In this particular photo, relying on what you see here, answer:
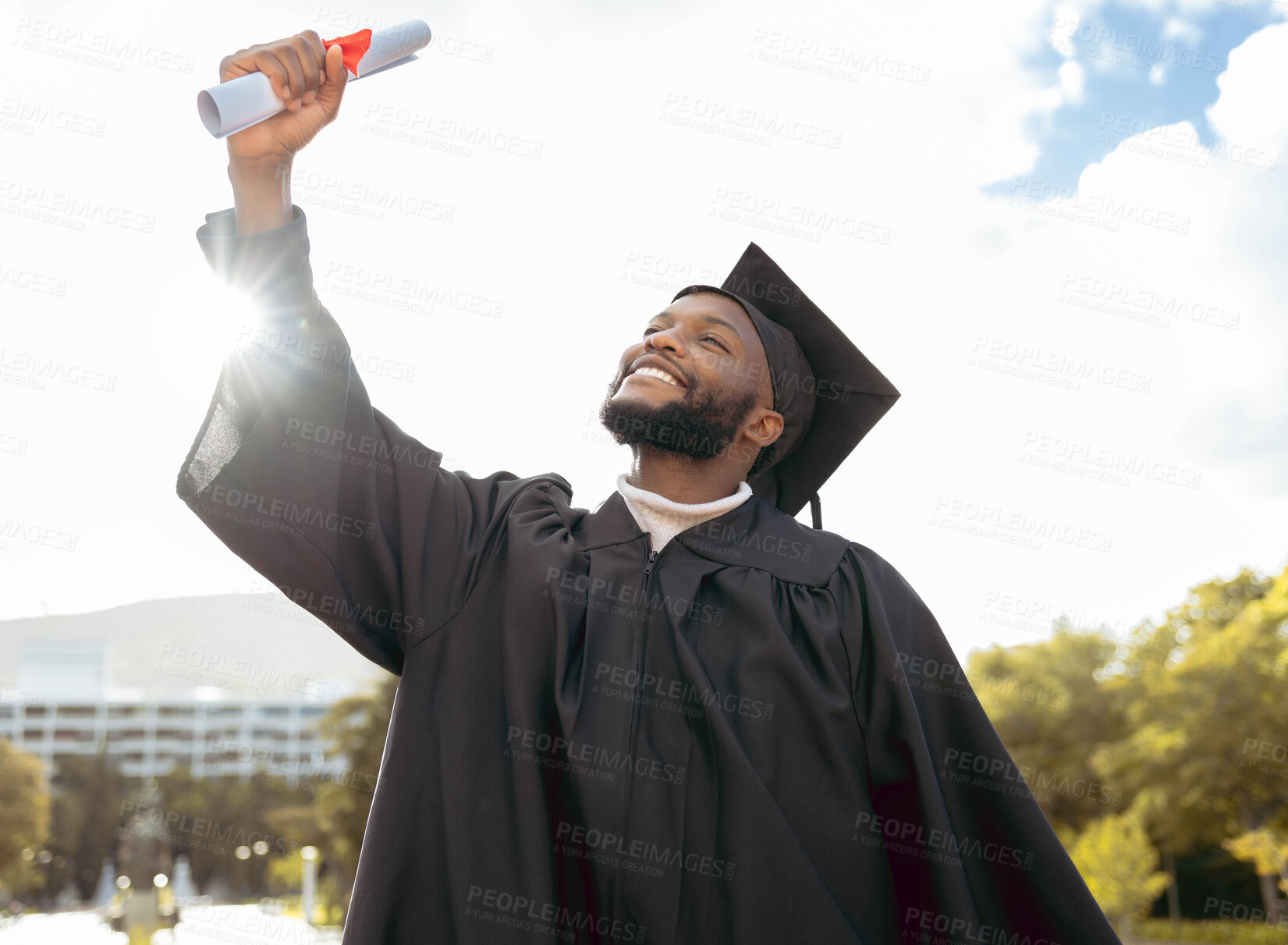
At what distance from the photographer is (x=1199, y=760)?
95.9 ft

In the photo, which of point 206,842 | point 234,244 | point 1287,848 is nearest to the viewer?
point 234,244

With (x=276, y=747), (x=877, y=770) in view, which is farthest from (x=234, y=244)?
(x=276, y=747)

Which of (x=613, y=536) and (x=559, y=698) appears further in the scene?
(x=613, y=536)

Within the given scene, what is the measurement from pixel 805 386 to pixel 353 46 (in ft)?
6.44

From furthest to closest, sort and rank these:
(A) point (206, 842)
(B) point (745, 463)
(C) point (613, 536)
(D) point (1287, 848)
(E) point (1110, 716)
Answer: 1. (A) point (206, 842)
2. (E) point (1110, 716)
3. (D) point (1287, 848)
4. (B) point (745, 463)
5. (C) point (613, 536)

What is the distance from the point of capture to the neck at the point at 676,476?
10.6 feet

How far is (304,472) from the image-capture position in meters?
2.50

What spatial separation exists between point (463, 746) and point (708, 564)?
860 mm

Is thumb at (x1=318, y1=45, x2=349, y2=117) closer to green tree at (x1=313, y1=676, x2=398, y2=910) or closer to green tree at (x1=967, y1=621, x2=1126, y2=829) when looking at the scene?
green tree at (x1=313, y1=676, x2=398, y2=910)

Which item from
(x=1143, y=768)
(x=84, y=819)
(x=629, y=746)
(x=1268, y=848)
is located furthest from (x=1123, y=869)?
(x=84, y=819)

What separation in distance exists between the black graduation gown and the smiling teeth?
2.15 ft

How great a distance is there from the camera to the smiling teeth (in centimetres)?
323

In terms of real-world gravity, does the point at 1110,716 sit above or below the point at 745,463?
above

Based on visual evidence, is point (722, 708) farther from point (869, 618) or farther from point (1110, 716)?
point (1110, 716)
